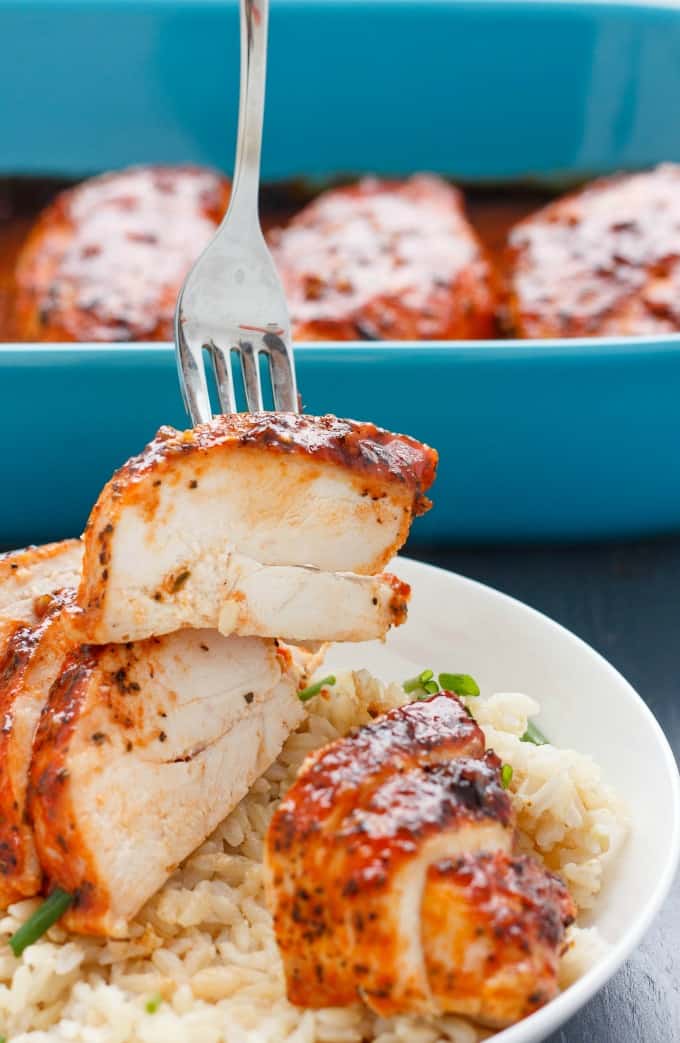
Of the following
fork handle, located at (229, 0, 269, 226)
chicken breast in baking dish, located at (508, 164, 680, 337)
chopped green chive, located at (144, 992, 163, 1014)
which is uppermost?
fork handle, located at (229, 0, 269, 226)

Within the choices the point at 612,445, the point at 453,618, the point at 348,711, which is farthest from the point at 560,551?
the point at 348,711

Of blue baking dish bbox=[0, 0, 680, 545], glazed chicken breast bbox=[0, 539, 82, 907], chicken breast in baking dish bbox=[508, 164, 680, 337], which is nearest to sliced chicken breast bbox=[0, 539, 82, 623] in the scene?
glazed chicken breast bbox=[0, 539, 82, 907]

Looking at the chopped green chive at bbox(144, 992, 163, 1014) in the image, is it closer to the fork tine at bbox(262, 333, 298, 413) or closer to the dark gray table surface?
the dark gray table surface

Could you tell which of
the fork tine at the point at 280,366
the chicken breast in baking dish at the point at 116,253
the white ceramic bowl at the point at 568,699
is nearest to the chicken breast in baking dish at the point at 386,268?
the chicken breast in baking dish at the point at 116,253

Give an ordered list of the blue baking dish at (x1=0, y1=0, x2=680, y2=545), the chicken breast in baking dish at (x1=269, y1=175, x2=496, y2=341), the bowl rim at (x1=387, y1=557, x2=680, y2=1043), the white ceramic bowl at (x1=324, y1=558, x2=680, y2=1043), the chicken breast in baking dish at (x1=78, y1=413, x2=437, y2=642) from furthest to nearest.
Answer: the blue baking dish at (x1=0, y1=0, x2=680, y2=545) → the chicken breast in baking dish at (x1=269, y1=175, x2=496, y2=341) → the chicken breast in baking dish at (x1=78, y1=413, x2=437, y2=642) → the white ceramic bowl at (x1=324, y1=558, x2=680, y2=1043) → the bowl rim at (x1=387, y1=557, x2=680, y2=1043)

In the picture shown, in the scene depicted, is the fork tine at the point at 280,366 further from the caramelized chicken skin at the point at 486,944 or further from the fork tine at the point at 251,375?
the caramelized chicken skin at the point at 486,944

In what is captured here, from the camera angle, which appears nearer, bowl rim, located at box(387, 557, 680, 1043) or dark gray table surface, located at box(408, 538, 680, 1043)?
bowl rim, located at box(387, 557, 680, 1043)

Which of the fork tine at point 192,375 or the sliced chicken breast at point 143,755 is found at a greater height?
the fork tine at point 192,375
